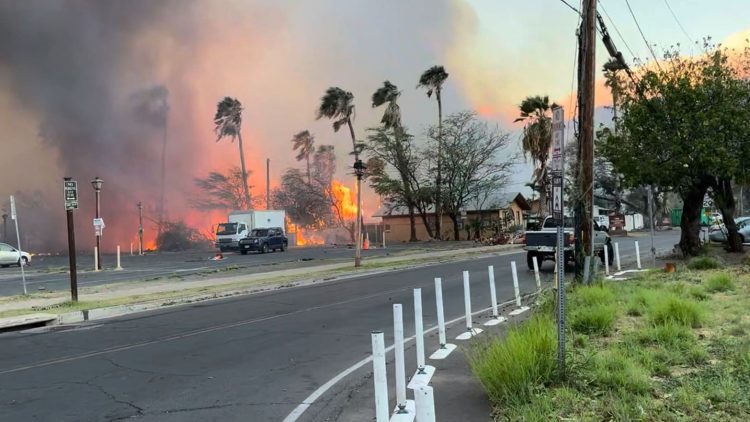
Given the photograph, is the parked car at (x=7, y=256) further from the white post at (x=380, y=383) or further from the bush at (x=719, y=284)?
the white post at (x=380, y=383)

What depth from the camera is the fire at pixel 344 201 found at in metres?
64.9

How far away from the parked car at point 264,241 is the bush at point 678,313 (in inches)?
1320

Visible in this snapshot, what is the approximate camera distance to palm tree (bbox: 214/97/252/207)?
66.0 m

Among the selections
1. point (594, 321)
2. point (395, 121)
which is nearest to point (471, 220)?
point (395, 121)

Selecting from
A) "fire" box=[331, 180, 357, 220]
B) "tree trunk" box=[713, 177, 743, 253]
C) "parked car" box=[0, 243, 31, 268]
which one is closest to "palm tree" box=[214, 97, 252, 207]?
"fire" box=[331, 180, 357, 220]

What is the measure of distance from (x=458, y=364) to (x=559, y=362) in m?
1.83

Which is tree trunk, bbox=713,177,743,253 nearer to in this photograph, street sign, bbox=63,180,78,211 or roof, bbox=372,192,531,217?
street sign, bbox=63,180,78,211

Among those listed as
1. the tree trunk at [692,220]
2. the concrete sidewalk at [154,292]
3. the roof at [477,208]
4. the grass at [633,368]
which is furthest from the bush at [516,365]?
the roof at [477,208]

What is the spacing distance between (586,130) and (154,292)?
1232 cm

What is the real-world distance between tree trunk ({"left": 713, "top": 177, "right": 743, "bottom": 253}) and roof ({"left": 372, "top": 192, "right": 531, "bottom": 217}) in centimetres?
3042

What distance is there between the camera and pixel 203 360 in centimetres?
772

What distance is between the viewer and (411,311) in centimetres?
1165

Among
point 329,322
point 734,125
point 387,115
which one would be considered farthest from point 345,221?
point 329,322

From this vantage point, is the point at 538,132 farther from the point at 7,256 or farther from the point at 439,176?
the point at 7,256
